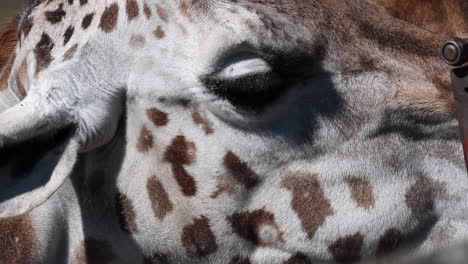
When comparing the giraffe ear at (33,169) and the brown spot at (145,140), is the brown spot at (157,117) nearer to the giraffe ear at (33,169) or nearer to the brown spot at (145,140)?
the brown spot at (145,140)

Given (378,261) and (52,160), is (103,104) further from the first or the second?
(378,261)

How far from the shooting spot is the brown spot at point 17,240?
2627mm

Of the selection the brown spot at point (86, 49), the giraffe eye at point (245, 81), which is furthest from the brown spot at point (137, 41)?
the giraffe eye at point (245, 81)

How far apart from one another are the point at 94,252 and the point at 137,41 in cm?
72

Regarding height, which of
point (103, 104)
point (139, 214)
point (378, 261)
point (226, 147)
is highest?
point (103, 104)

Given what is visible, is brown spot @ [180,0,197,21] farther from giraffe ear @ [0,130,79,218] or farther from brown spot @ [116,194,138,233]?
brown spot @ [116,194,138,233]

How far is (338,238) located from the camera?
248 centimetres

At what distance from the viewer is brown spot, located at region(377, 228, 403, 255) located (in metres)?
2.47

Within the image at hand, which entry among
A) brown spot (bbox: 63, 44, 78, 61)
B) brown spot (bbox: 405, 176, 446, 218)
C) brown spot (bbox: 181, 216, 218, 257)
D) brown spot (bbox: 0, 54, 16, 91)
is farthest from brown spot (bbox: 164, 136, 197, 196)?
brown spot (bbox: 0, 54, 16, 91)

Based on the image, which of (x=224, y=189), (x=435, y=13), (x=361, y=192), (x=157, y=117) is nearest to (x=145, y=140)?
(x=157, y=117)

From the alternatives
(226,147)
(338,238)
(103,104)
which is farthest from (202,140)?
(338,238)

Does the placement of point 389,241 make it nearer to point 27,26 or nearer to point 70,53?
point 70,53

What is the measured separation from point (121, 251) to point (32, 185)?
1.30ft

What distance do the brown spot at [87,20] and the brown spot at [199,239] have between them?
2.39 ft
